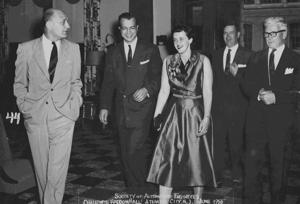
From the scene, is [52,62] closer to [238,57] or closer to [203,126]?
[203,126]

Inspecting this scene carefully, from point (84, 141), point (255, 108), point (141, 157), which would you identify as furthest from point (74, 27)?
point (255, 108)

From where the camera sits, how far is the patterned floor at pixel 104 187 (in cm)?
383

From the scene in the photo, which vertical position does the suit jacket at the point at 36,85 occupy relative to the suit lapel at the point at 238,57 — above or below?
below

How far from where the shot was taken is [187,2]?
907cm

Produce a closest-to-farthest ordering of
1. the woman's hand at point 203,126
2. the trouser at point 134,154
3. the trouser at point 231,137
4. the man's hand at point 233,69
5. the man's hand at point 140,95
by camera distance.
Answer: the woman's hand at point 203,126 < the man's hand at point 140,95 < the trouser at point 134,154 < the man's hand at point 233,69 < the trouser at point 231,137

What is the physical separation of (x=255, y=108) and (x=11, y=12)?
33.8ft

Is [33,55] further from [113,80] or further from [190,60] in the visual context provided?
[190,60]

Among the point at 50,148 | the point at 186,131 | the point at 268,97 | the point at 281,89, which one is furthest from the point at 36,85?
the point at 281,89

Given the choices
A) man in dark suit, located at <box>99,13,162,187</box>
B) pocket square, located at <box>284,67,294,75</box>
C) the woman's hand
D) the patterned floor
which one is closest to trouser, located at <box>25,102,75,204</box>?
the patterned floor

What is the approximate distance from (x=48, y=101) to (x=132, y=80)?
0.97 m

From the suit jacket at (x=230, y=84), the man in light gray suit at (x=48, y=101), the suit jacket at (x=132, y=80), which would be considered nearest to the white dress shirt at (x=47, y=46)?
the man in light gray suit at (x=48, y=101)

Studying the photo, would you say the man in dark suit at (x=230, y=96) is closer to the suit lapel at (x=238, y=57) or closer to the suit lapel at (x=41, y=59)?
the suit lapel at (x=238, y=57)

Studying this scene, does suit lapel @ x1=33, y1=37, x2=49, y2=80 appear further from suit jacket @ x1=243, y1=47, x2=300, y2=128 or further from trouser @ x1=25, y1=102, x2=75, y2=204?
suit jacket @ x1=243, y1=47, x2=300, y2=128

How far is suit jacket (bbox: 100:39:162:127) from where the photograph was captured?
395cm
